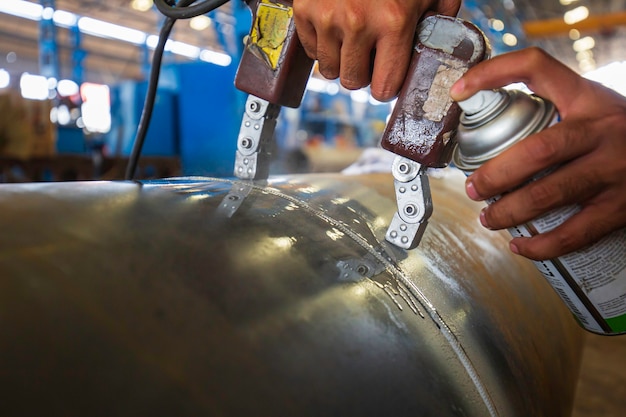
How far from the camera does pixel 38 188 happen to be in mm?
472

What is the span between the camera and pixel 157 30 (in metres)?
6.83

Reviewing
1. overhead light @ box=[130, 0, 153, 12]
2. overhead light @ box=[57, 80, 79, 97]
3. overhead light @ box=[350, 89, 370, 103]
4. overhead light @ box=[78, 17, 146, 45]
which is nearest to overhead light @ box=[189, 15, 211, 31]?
overhead light @ box=[130, 0, 153, 12]

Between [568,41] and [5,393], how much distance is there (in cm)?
1481

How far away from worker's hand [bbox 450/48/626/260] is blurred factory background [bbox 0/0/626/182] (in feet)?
5.86

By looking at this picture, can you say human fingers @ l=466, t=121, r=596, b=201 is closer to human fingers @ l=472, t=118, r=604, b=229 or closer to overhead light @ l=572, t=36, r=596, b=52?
human fingers @ l=472, t=118, r=604, b=229

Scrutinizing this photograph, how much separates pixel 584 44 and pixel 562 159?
14.9 m

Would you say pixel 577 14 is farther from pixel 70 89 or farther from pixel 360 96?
pixel 70 89

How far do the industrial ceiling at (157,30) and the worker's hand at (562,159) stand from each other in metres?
5.92

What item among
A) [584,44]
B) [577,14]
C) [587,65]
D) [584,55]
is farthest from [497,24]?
[587,65]

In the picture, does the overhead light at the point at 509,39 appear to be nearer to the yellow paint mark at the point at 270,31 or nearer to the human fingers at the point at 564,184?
the yellow paint mark at the point at 270,31

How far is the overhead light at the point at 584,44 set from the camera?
12513 mm

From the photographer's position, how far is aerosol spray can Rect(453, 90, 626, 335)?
0.50 m

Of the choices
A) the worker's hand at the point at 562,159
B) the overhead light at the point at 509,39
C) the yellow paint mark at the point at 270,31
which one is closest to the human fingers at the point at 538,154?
the worker's hand at the point at 562,159

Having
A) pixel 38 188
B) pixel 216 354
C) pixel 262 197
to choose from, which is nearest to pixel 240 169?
pixel 262 197
